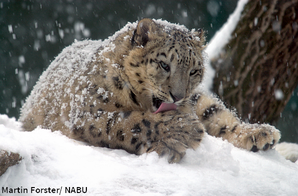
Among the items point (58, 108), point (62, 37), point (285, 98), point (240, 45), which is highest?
point (62, 37)

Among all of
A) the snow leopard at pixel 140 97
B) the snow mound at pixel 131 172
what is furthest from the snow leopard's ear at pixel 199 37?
the snow mound at pixel 131 172

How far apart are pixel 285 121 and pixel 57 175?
10.3 meters

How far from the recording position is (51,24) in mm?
9641

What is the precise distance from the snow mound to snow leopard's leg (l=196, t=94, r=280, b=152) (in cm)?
56

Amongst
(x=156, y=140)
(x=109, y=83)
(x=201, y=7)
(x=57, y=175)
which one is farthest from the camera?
(x=201, y=7)

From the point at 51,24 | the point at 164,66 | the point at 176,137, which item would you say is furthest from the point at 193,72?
the point at 51,24

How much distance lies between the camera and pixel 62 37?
31.8 feet

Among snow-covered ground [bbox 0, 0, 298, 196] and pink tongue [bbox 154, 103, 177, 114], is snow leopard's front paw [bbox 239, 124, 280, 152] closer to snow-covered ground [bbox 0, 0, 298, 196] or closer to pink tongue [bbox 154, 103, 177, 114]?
snow-covered ground [bbox 0, 0, 298, 196]

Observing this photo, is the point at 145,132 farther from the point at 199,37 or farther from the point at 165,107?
the point at 199,37

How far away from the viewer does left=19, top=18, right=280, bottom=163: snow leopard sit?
8.34ft

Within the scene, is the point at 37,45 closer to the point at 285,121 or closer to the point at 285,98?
the point at 285,98

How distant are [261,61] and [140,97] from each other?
2.76 m

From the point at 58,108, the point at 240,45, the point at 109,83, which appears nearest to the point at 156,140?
the point at 109,83

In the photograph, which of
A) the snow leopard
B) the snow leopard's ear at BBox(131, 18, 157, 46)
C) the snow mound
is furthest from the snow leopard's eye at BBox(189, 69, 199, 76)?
the snow mound
